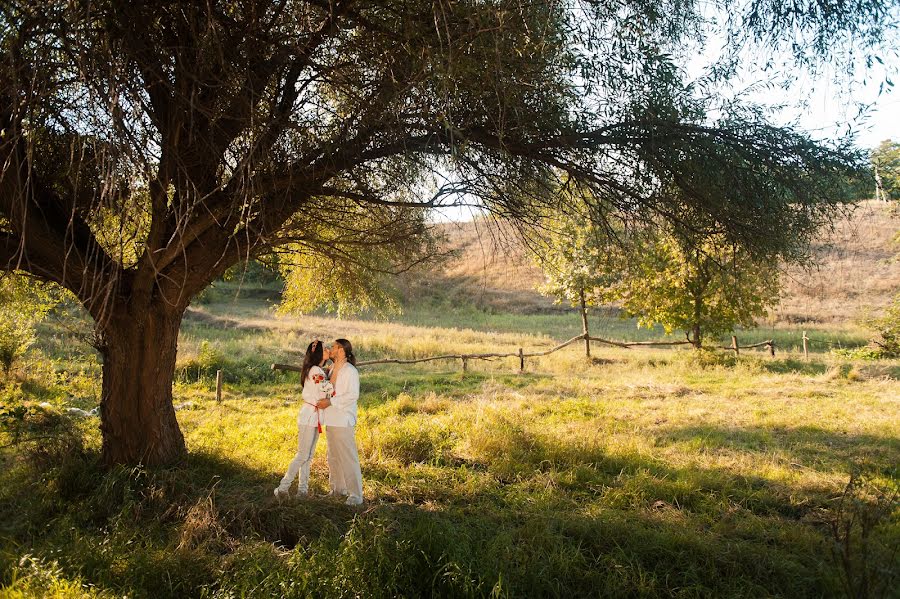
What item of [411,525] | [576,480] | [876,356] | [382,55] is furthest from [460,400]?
[876,356]

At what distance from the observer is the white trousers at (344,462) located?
706cm

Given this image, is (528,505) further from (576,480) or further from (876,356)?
(876,356)

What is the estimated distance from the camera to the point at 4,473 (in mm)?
8086

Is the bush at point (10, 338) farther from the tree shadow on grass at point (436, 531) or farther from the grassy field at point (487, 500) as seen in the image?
the tree shadow on grass at point (436, 531)

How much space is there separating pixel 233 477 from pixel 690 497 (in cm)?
533

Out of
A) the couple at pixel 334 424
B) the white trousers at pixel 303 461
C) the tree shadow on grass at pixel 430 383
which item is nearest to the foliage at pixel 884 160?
the couple at pixel 334 424

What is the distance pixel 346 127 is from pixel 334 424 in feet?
10.6

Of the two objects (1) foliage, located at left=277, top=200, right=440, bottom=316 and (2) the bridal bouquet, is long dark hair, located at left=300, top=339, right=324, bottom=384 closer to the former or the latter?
(2) the bridal bouquet

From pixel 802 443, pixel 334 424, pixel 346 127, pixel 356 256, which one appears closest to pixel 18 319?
pixel 356 256

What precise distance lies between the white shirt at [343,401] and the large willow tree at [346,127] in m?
1.84

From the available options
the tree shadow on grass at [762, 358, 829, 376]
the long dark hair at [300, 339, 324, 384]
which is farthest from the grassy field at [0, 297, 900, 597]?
the tree shadow on grass at [762, 358, 829, 376]

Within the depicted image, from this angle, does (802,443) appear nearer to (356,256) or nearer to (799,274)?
(799,274)

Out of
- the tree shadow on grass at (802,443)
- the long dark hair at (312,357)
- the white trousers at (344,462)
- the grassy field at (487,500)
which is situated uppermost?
the long dark hair at (312,357)

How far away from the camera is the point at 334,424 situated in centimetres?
722
